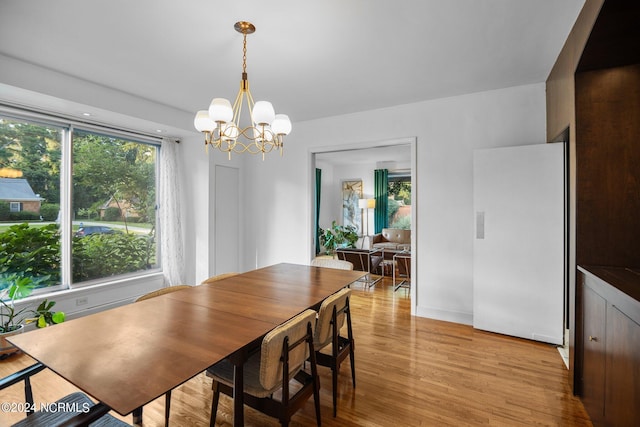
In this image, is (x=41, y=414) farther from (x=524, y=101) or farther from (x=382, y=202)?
(x=382, y=202)

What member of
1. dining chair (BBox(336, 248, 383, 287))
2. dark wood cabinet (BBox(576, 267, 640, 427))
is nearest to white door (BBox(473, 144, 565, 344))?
dark wood cabinet (BBox(576, 267, 640, 427))

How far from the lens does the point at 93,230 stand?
3.79m

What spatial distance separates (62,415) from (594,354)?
2.91m

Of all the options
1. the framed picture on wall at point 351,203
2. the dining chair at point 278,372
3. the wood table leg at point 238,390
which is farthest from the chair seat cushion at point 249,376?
the framed picture on wall at point 351,203

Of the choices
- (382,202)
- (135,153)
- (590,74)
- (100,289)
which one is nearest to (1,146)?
(135,153)

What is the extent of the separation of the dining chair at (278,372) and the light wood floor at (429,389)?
1.18ft

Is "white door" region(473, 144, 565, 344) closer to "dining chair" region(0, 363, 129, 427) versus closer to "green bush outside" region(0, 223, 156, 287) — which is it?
"dining chair" region(0, 363, 129, 427)

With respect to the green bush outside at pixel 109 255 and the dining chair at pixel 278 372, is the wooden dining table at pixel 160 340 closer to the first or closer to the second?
the dining chair at pixel 278 372

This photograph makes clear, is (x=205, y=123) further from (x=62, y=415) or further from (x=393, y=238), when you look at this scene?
(x=393, y=238)

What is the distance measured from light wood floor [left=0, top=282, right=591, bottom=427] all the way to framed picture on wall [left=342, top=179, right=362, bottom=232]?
18.7 feet

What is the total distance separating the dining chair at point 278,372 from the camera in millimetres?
1415

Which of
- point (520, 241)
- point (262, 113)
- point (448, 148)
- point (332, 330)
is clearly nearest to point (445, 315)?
point (520, 241)

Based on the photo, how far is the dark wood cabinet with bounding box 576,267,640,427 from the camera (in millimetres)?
1324

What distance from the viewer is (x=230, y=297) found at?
2.04 metres
